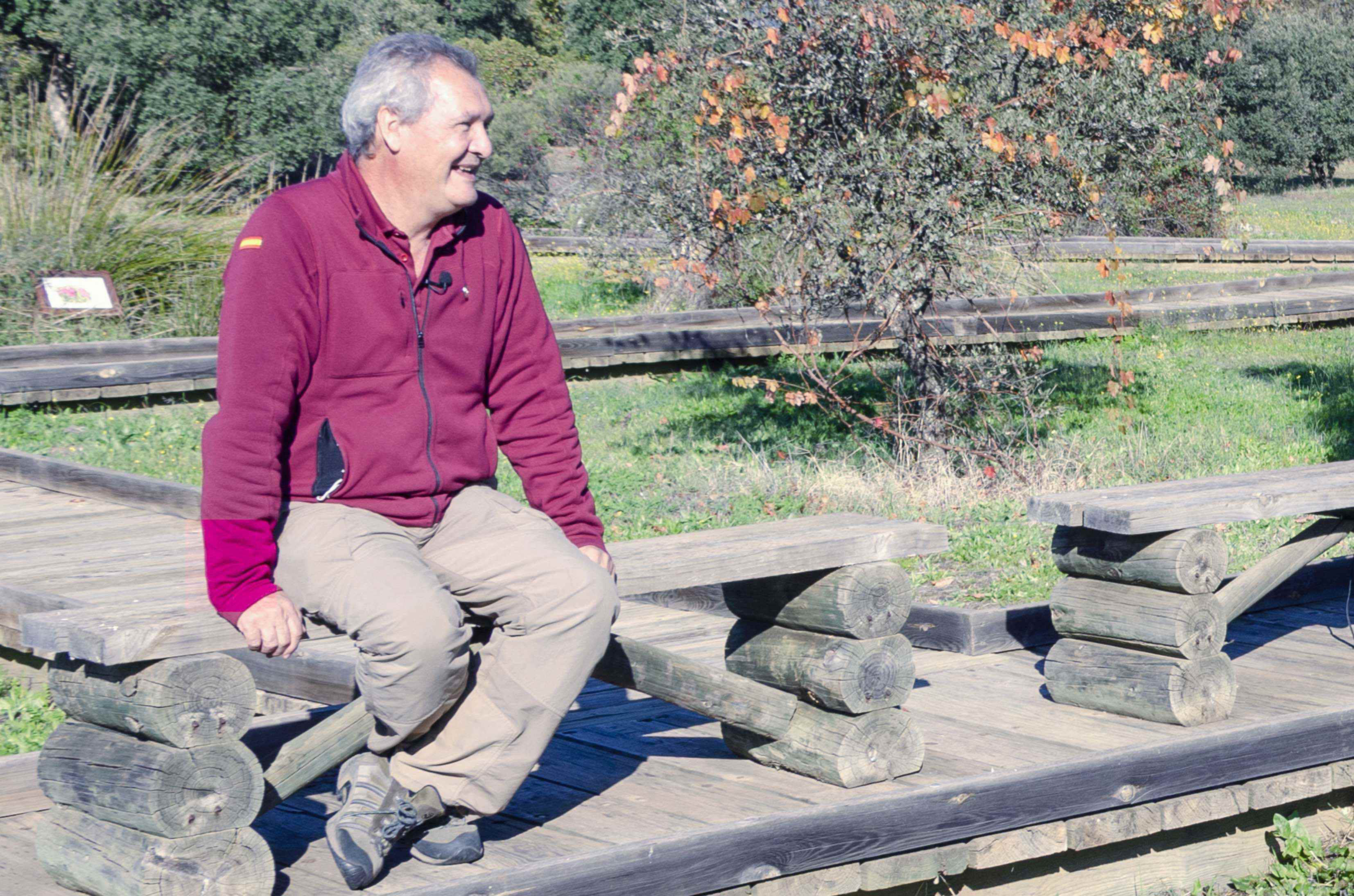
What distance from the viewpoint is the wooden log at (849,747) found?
3.80 m

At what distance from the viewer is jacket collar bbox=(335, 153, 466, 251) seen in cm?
333

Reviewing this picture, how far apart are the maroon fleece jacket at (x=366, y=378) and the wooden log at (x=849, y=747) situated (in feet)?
2.55

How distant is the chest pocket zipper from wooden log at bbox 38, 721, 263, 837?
0.58m

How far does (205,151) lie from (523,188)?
18.7 feet

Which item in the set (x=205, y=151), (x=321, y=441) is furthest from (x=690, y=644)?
(x=205, y=151)

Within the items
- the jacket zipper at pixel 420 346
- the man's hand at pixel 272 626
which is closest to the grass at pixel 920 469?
the jacket zipper at pixel 420 346

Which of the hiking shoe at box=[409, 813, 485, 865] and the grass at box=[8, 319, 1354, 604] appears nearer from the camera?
the hiking shoe at box=[409, 813, 485, 865]

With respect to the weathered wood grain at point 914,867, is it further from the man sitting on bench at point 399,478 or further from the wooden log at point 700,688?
the man sitting on bench at point 399,478

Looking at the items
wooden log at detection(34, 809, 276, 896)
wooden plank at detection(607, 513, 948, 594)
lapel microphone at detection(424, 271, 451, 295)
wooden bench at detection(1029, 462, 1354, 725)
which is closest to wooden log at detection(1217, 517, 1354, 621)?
wooden bench at detection(1029, 462, 1354, 725)

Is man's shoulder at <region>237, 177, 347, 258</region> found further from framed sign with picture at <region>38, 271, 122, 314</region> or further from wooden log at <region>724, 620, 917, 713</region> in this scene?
framed sign with picture at <region>38, 271, 122, 314</region>

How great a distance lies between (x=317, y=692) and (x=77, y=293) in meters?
8.29

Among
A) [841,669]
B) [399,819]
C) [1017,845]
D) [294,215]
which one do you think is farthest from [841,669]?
[294,215]

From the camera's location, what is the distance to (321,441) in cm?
329

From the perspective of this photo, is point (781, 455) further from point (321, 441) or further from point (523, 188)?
point (523, 188)
